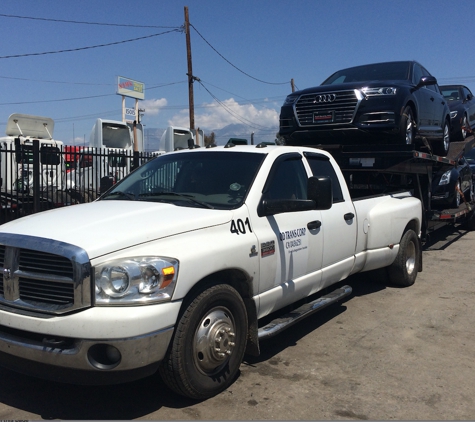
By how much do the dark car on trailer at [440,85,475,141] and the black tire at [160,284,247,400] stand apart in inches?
374

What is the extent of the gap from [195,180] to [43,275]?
1771 millimetres

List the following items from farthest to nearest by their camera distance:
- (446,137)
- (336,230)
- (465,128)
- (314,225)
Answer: (465,128), (446,137), (336,230), (314,225)

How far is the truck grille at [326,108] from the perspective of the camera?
7809 mm

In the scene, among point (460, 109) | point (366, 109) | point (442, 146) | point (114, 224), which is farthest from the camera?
point (460, 109)

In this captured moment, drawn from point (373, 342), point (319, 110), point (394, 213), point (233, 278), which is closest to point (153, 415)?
point (233, 278)

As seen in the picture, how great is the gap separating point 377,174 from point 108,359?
655cm

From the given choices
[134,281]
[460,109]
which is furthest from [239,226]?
[460,109]

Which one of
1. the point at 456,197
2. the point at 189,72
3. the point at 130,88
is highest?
the point at 130,88

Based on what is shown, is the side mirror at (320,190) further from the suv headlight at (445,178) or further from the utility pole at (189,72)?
the utility pole at (189,72)

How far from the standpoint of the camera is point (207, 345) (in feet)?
11.7

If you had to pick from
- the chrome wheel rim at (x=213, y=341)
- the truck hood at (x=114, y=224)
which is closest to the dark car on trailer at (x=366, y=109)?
the truck hood at (x=114, y=224)

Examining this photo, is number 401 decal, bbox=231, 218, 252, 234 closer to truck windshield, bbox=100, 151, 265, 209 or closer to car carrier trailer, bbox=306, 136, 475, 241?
truck windshield, bbox=100, 151, 265, 209

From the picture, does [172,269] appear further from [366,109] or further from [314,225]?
[366,109]

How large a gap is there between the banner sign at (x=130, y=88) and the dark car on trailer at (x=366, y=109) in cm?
2602
